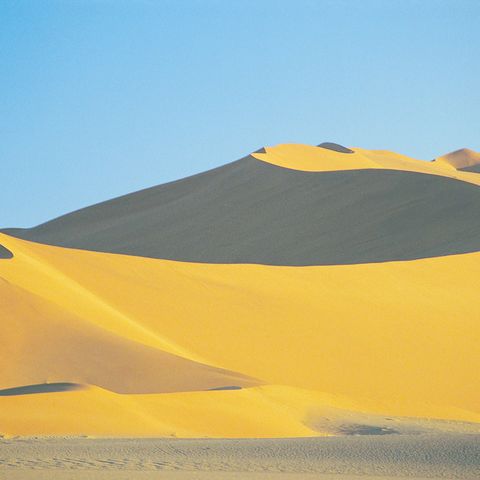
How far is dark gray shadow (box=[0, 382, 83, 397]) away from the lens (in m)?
13.9

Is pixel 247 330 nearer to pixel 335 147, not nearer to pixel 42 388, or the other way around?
pixel 42 388

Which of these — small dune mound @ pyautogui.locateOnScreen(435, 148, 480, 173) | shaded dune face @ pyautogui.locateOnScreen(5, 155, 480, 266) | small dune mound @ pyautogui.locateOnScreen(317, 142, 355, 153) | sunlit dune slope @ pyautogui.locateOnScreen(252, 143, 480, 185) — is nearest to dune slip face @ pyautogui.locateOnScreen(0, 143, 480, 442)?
shaded dune face @ pyautogui.locateOnScreen(5, 155, 480, 266)

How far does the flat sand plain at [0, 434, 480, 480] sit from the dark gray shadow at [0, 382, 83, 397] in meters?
2.68

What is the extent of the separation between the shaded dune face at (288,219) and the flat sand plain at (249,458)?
22.1 meters

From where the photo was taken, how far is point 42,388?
14.2 meters

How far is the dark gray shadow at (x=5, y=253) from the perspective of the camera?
20344 mm

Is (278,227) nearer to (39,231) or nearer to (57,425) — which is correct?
(39,231)

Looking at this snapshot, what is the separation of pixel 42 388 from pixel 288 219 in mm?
29682

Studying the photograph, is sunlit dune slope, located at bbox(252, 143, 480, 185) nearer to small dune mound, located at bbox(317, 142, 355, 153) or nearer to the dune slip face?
small dune mound, located at bbox(317, 142, 355, 153)

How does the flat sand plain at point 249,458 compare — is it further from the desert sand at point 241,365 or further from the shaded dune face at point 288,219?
the shaded dune face at point 288,219

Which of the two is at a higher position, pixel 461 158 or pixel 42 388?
pixel 461 158

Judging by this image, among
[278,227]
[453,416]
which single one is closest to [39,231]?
[278,227]

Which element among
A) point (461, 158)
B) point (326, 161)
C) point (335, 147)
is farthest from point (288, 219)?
point (461, 158)

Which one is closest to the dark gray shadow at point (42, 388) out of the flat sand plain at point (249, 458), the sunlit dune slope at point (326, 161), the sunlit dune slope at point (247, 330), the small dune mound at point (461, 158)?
the sunlit dune slope at point (247, 330)
